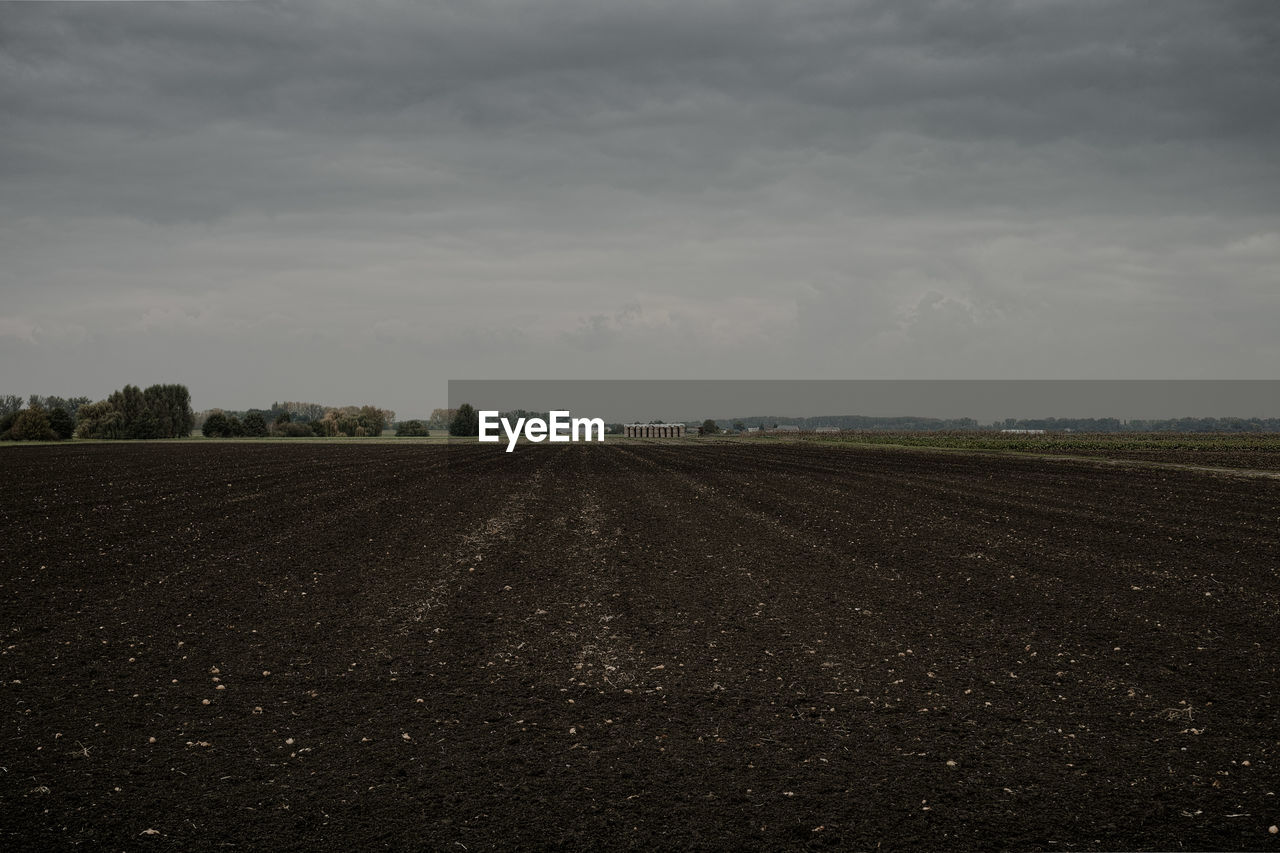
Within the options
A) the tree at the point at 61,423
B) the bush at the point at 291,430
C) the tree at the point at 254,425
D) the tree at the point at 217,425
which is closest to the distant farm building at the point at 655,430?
the bush at the point at 291,430

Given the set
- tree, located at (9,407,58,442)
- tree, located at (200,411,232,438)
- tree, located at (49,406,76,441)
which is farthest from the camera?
tree, located at (200,411,232,438)

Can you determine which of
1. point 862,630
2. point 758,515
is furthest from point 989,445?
point 862,630

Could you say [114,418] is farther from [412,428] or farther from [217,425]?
[412,428]

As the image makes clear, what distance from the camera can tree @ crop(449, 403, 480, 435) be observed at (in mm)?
162500

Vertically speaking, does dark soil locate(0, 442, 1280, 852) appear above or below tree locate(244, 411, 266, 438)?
below

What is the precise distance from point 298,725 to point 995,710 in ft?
20.6

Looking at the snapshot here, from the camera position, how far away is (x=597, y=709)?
7.52m

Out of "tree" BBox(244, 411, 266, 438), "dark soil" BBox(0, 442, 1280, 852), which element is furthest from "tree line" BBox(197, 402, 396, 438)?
"dark soil" BBox(0, 442, 1280, 852)

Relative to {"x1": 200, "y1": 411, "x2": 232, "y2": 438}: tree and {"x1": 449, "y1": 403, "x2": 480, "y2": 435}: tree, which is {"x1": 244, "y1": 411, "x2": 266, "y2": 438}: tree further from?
{"x1": 449, "y1": 403, "x2": 480, "y2": 435}: tree

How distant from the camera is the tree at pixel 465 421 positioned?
16250cm

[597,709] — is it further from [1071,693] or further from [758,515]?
[758,515]

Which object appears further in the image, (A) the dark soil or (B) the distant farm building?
(B) the distant farm building

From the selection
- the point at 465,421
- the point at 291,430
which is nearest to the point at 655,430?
the point at 465,421

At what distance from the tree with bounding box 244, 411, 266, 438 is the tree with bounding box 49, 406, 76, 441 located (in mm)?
29343
